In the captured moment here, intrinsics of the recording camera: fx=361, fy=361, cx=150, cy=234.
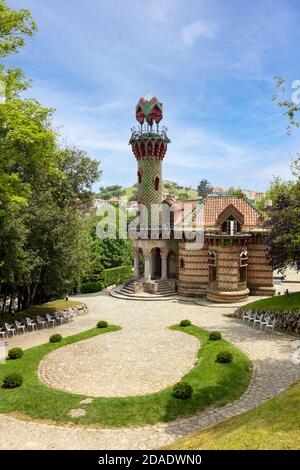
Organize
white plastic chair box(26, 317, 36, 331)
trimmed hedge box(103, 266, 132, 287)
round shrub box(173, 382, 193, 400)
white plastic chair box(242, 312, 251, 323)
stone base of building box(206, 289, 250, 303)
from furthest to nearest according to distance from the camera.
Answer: trimmed hedge box(103, 266, 132, 287), stone base of building box(206, 289, 250, 303), white plastic chair box(242, 312, 251, 323), white plastic chair box(26, 317, 36, 331), round shrub box(173, 382, 193, 400)

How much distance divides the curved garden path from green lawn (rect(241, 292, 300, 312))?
76.5 inches

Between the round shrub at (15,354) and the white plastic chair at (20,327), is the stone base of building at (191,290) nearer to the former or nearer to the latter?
the white plastic chair at (20,327)

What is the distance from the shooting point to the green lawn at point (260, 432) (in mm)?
8398

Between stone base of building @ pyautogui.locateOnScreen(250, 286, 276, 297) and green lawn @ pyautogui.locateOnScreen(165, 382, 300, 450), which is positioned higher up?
stone base of building @ pyautogui.locateOnScreen(250, 286, 276, 297)

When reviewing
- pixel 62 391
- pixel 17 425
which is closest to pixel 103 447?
pixel 17 425

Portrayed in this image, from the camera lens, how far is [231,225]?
34500 mm

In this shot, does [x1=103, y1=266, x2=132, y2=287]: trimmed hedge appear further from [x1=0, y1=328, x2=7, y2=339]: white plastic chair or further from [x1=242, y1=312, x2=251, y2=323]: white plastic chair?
[x1=242, y1=312, x2=251, y2=323]: white plastic chair

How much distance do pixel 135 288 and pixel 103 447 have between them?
87.7ft

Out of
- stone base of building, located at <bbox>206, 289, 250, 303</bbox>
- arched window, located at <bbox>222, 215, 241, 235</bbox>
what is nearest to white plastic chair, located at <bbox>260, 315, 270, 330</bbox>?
stone base of building, located at <bbox>206, 289, 250, 303</bbox>

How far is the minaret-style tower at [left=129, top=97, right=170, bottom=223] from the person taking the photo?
3994cm

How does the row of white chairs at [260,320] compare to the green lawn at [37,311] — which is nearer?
the row of white chairs at [260,320]

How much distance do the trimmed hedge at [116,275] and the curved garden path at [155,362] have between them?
33.9 feet

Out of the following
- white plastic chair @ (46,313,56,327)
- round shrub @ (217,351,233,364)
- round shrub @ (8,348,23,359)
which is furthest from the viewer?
white plastic chair @ (46,313,56,327)

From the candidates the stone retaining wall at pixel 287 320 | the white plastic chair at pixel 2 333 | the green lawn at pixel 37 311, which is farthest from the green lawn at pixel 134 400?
the green lawn at pixel 37 311
